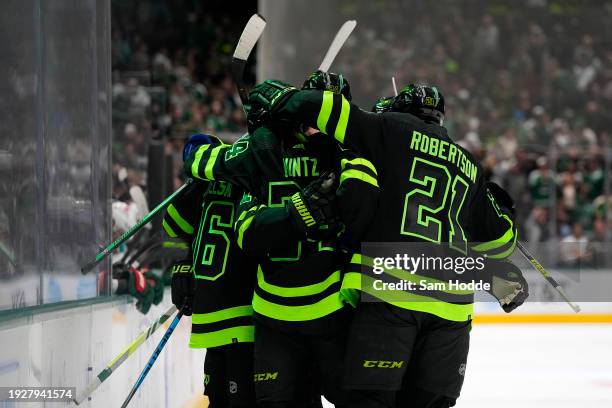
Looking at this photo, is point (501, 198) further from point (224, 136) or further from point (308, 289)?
point (224, 136)

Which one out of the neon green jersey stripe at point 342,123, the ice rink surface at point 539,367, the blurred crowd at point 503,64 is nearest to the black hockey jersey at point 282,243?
the neon green jersey stripe at point 342,123

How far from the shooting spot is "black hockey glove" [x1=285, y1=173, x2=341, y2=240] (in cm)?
246

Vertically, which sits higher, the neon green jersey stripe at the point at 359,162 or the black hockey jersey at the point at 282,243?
the neon green jersey stripe at the point at 359,162

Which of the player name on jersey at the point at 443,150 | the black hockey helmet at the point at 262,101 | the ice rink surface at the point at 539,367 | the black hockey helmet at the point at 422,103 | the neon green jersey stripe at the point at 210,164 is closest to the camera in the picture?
the player name on jersey at the point at 443,150

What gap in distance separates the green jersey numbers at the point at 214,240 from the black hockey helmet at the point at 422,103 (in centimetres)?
65

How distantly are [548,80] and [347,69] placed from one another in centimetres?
197

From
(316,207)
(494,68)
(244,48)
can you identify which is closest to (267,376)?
(316,207)

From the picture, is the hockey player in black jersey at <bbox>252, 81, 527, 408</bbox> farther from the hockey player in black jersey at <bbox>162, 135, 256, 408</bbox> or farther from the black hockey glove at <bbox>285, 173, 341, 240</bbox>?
the hockey player in black jersey at <bbox>162, 135, 256, 408</bbox>

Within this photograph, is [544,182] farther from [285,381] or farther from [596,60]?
[285,381]

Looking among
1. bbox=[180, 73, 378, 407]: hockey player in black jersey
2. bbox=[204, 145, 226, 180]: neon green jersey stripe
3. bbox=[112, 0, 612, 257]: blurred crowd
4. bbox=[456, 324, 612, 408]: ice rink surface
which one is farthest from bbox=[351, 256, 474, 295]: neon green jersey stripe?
bbox=[112, 0, 612, 257]: blurred crowd

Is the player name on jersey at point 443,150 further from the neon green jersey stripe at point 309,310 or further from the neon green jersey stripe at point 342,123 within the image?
the neon green jersey stripe at point 309,310

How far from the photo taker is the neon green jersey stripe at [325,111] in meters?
2.45

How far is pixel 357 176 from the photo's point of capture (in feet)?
7.89

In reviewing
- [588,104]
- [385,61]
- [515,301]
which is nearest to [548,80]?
Result: [588,104]
